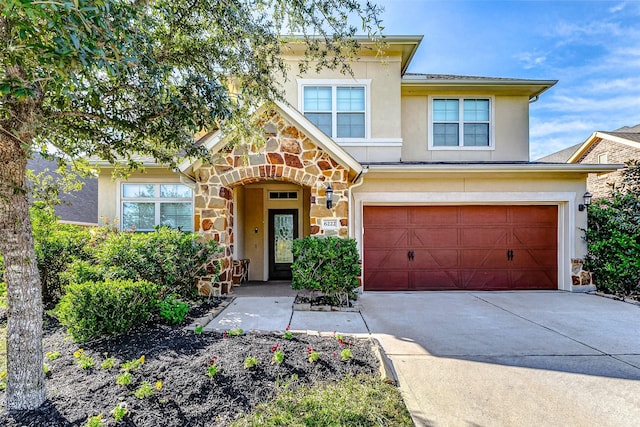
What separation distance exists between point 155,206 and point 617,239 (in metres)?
12.3

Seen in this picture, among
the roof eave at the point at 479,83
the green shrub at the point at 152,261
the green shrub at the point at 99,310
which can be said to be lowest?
the green shrub at the point at 99,310

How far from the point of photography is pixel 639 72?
1112 centimetres

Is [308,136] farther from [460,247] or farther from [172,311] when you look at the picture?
[460,247]

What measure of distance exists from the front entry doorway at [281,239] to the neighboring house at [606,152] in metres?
13.4

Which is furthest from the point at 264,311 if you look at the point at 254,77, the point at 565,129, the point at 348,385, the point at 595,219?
the point at 565,129

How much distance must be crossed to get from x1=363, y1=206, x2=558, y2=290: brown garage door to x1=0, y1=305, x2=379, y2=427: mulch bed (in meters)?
4.62

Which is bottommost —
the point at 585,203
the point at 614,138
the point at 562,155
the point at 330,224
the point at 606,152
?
the point at 330,224

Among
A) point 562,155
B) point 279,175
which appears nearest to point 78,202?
point 279,175

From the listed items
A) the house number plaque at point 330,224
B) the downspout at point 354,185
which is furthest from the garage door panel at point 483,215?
the house number plaque at point 330,224

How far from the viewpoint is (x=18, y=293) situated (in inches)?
114

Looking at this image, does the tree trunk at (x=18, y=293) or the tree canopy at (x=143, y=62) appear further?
the tree trunk at (x=18, y=293)

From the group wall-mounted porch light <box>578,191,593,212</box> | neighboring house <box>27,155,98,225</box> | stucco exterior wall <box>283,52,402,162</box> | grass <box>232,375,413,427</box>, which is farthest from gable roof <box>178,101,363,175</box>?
neighboring house <box>27,155,98,225</box>

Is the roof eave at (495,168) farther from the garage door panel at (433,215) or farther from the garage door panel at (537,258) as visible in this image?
the garage door panel at (537,258)

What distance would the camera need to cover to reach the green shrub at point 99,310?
4.29 meters
